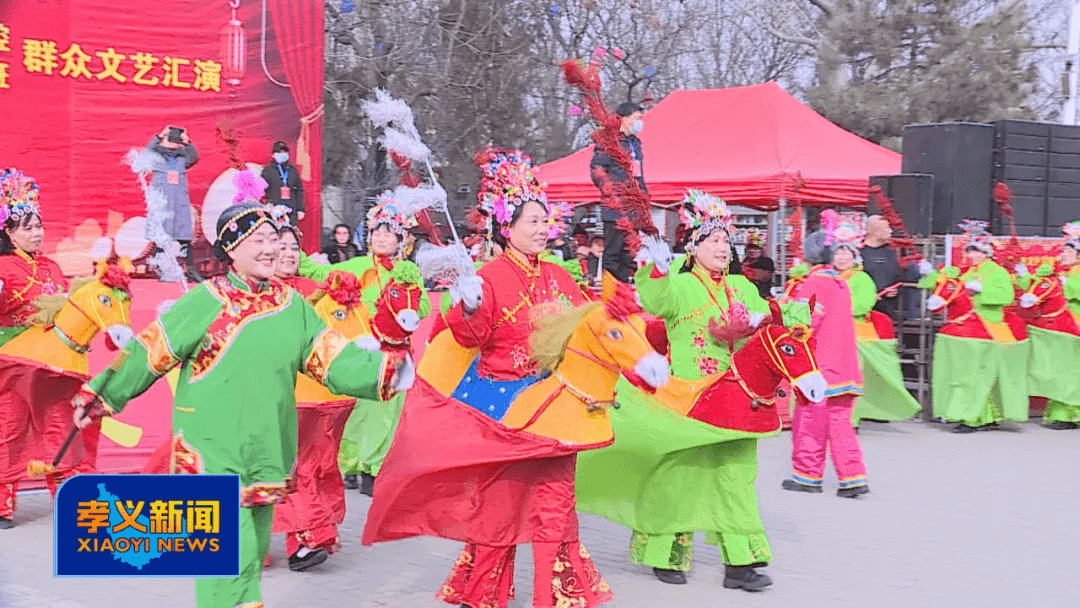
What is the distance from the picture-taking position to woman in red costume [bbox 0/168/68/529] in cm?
777

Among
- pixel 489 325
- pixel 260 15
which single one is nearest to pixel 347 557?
pixel 489 325

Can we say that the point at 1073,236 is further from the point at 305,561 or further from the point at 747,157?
the point at 305,561

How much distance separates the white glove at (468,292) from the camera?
5.40m

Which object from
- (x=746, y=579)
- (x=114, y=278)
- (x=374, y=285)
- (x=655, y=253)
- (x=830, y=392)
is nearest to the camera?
(x=655, y=253)

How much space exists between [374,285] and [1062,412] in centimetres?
762

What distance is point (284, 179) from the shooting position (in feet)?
42.6

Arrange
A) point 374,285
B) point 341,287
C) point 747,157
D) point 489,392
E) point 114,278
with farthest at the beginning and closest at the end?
point 747,157
point 374,285
point 341,287
point 114,278
point 489,392

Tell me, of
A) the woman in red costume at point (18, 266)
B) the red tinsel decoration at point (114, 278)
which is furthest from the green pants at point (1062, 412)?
the woman in red costume at point (18, 266)

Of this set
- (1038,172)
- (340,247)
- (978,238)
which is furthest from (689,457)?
(1038,172)

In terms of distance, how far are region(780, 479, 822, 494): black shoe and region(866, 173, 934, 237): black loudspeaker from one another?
5.04 m

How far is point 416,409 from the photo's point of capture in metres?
5.77

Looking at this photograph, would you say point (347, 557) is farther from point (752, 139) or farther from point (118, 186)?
point (752, 139)

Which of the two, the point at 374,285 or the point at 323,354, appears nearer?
the point at 323,354

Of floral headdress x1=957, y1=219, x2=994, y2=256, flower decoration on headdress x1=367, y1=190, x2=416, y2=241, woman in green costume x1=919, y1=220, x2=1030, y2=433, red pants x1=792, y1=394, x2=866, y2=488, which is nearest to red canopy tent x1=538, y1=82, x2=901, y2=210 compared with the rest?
floral headdress x1=957, y1=219, x2=994, y2=256
